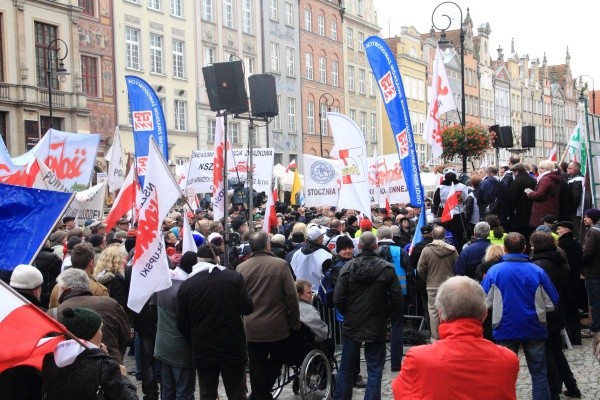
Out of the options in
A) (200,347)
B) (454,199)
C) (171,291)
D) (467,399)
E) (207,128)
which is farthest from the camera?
(207,128)

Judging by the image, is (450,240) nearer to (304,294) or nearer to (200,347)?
(304,294)

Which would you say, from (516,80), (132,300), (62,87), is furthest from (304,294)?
(516,80)

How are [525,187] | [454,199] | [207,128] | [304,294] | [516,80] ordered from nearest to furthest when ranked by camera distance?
[304,294]
[454,199]
[525,187]
[207,128]
[516,80]

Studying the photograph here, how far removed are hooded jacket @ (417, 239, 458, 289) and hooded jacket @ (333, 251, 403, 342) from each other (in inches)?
Answer: 106

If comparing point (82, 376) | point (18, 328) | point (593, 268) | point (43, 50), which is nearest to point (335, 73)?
point (43, 50)

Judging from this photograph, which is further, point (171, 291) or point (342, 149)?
point (342, 149)

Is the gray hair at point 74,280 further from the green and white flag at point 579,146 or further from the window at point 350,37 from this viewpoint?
the window at point 350,37

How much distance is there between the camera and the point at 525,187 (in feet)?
44.9

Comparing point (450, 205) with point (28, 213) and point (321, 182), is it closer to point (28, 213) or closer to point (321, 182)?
point (321, 182)

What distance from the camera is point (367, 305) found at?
317 inches

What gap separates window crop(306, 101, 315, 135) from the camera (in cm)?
5406

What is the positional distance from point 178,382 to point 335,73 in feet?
166

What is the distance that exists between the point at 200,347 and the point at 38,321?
3.16m

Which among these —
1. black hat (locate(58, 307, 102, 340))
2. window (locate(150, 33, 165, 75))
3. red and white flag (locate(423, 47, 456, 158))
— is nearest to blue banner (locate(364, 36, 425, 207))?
red and white flag (locate(423, 47, 456, 158))
